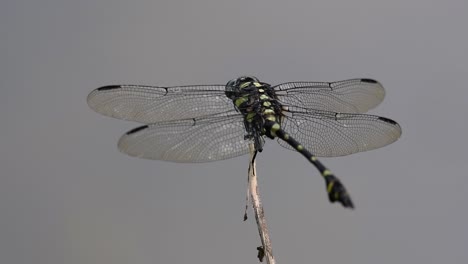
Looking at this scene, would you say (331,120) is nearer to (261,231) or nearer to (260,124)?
(260,124)

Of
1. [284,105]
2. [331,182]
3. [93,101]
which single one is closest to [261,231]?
[331,182]

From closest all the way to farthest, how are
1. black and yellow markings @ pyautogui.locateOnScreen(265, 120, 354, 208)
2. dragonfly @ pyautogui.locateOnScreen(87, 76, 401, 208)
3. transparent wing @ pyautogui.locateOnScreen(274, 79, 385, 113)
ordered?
1. black and yellow markings @ pyautogui.locateOnScreen(265, 120, 354, 208)
2. dragonfly @ pyautogui.locateOnScreen(87, 76, 401, 208)
3. transparent wing @ pyautogui.locateOnScreen(274, 79, 385, 113)

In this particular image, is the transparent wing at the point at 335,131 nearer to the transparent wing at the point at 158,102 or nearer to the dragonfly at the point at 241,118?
the dragonfly at the point at 241,118

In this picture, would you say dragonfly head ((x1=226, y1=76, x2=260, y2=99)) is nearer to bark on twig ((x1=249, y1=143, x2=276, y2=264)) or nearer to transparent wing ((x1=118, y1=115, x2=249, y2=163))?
transparent wing ((x1=118, y1=115, x2=249, y2=163))

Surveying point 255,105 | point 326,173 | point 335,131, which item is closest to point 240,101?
point 255,105

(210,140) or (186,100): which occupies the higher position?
(186,100)

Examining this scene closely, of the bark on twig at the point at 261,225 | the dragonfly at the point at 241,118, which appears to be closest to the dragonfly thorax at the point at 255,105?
the dragonfly at the point at 241,118

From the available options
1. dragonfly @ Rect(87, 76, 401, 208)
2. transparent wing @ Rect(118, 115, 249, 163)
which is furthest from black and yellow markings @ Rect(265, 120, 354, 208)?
transparent wing @ Rect(118, 115, 249, 163)
